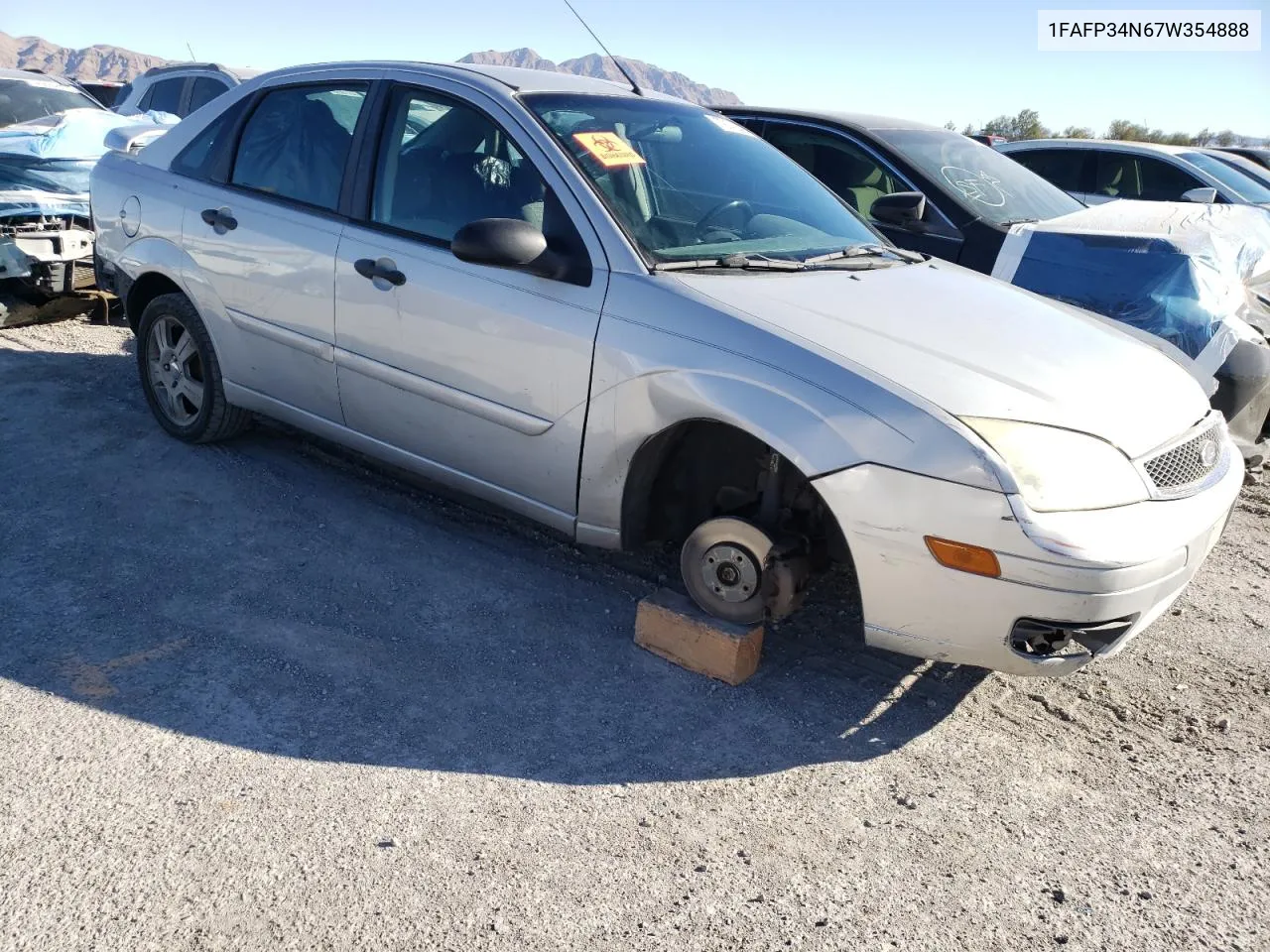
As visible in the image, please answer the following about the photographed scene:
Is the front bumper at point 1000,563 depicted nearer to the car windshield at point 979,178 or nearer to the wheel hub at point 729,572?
the wheel hub at point 729,572

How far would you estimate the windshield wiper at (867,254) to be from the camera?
378 centimetres

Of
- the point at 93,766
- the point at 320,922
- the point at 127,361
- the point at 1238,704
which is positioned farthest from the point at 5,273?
the point at 1238,704

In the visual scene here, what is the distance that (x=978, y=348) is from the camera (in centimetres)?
317

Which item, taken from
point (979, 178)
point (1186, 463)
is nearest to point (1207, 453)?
point (1186, 463)

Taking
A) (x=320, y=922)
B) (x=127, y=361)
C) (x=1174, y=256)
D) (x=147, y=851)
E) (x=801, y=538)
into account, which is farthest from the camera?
(x=127, y=361)

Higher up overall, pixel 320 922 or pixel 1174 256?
pixel 1174 256

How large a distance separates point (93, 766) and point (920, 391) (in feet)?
7.87

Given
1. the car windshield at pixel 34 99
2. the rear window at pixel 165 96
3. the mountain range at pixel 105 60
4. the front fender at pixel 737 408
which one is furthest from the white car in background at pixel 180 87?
the mountain range at pixel 105 60

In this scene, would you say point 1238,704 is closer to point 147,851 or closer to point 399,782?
point 399,782

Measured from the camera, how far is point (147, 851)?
2492 millimetres

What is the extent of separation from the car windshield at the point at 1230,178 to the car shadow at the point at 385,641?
9253 millimetres

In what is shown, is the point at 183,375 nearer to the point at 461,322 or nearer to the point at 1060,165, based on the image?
the point at 461,322

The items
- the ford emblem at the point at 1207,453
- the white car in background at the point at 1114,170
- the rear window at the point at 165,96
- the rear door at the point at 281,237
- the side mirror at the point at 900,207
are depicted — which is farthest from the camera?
the rear window at the point at 165,96

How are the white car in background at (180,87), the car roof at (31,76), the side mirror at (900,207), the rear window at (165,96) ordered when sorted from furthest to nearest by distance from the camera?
the rear window at (165,96) < the white car in background at (180,87) < the car roof at (31,76) < the side mirror at (900,207)
